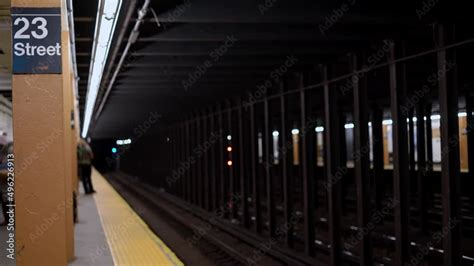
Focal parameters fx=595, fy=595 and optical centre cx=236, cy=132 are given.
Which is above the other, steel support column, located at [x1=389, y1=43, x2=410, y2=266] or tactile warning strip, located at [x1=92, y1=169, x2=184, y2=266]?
steel support column, located at [x1=389, y1=43, x2=410, y2=266]

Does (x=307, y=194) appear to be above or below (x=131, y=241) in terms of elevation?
above

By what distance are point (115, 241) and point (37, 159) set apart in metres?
4.98

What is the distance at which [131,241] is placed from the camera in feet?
33.1

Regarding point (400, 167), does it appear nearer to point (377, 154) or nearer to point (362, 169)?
point (362, 169)

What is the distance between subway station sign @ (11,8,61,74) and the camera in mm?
4977

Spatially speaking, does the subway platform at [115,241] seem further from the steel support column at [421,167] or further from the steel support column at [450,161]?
the steel support column at [421,167]

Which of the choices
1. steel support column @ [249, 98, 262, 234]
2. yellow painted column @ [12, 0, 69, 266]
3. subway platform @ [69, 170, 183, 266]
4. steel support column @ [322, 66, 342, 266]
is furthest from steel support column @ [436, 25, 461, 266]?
steel support column @ [249, 98, 262, 234]

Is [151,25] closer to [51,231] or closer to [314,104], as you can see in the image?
[51,231]

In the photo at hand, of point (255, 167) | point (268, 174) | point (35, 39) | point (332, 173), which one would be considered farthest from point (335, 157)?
point (35, 39)

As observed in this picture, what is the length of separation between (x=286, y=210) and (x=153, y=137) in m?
22.0

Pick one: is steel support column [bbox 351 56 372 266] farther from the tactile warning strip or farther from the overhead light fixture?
the overhead light fixture

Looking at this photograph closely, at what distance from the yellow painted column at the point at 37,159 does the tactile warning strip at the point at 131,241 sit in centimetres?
269

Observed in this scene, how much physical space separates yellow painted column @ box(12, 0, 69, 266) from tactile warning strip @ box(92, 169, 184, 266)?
8.83 feet

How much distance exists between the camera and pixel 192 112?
20.7 meters
